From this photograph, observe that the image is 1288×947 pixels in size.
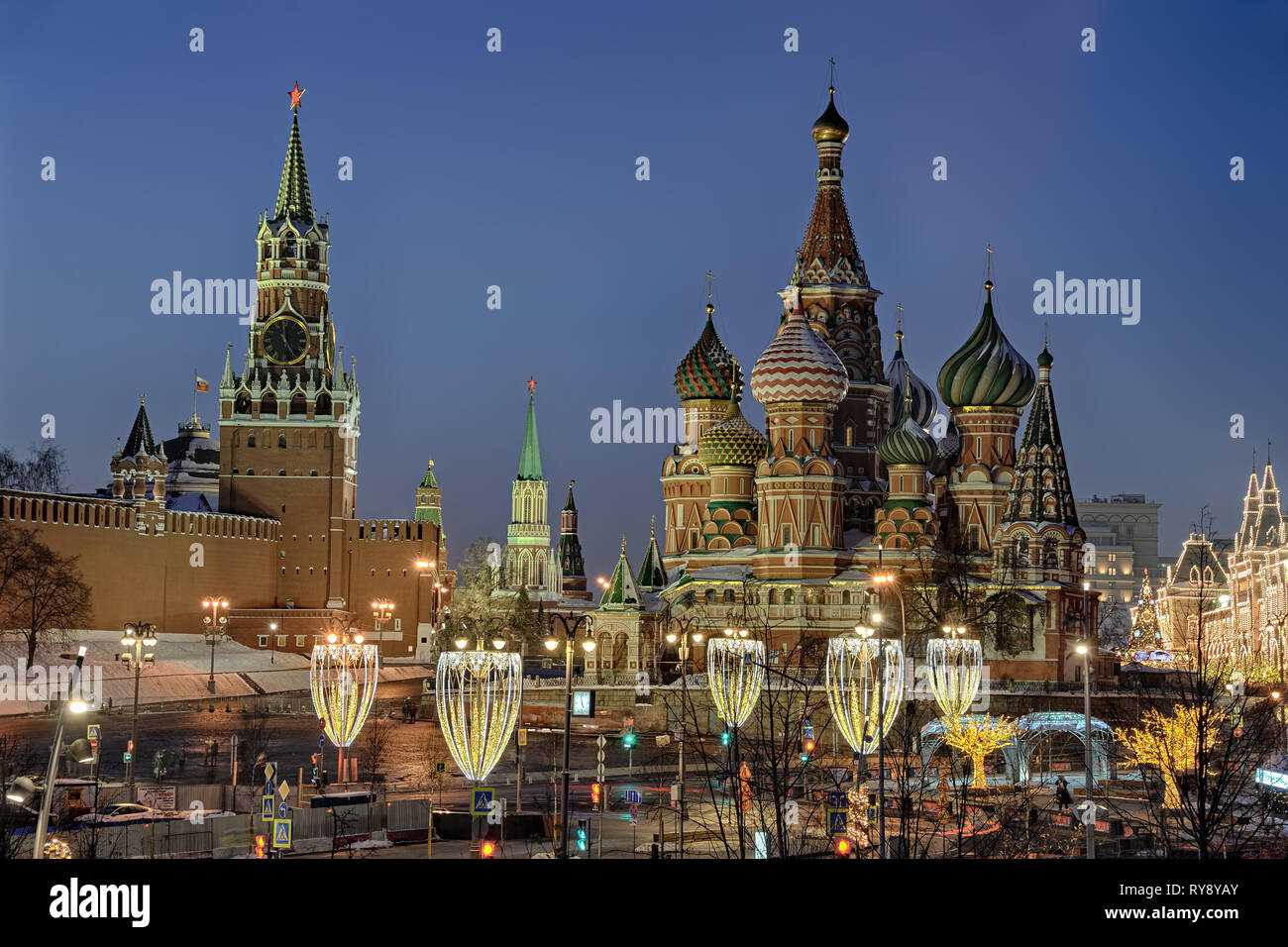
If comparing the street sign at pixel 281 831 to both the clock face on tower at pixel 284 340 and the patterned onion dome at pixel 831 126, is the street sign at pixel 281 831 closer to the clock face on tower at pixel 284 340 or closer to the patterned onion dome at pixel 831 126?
the patterned onion dome at pixel 831 126

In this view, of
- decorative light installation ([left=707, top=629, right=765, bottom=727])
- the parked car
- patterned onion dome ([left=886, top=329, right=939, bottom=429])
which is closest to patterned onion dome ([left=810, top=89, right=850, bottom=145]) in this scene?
patterned onion dome ([left=886, top=329, right=939, bottom=429])

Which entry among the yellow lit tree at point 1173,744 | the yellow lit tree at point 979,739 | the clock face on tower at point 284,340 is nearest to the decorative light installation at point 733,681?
the yellow lit tree at point 979,739

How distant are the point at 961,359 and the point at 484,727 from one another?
139 feet

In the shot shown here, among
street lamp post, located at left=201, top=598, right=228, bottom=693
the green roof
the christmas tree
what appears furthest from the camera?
the green roof

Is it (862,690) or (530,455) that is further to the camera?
(530,455)

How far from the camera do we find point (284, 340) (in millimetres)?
99625

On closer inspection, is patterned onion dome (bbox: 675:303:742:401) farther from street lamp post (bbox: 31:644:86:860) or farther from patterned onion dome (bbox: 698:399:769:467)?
street lamp post (bbox: 31:644:86:860)

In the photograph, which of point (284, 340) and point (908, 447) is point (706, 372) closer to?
point (908, 447)

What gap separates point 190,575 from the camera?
86812mm

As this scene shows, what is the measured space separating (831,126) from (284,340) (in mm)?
37058

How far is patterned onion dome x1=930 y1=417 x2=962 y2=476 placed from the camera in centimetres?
7894

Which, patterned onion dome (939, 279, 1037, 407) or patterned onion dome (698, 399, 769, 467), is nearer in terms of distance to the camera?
patterned onion dome (939, 279, 1037, 407)

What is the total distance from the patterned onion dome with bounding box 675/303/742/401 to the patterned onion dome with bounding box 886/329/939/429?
7.63m

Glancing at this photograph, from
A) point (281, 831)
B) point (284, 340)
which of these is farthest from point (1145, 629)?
point (281, 831)
